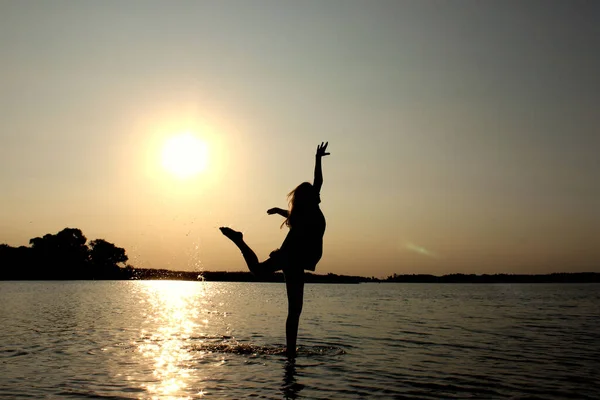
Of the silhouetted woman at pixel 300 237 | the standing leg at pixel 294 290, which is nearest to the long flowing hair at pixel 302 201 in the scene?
the silhouetted woman at pixel 300 237

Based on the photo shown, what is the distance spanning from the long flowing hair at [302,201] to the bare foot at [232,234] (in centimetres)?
125

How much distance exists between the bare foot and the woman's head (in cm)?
126

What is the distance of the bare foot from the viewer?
40.8 feet

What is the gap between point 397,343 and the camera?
60.3ft

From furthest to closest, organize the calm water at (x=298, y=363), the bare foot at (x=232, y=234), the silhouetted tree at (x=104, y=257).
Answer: the silhouetted tree at (x=104, y=257) < the bare foot at (x=232, y=234) < the calm water at (x=298, y=363)

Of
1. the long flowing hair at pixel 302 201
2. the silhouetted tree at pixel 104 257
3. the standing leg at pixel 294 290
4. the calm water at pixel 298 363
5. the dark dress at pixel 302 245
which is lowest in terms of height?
the calm water at pixel 298 363

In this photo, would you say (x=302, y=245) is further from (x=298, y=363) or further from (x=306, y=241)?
(x=298, y=363)

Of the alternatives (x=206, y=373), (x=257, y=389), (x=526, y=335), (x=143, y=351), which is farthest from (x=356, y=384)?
(x=526, y=335)

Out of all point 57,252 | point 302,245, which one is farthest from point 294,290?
point 57,252

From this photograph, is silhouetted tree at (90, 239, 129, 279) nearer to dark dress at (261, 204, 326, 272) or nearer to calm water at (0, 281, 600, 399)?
calm water at (0, 281, 600, 399)

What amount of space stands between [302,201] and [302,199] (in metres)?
0.05

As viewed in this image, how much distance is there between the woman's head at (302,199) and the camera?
40.8 ft

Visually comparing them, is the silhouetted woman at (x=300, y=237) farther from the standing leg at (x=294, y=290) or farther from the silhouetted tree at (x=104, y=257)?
the silhouetted tree at (x=104, y=257)

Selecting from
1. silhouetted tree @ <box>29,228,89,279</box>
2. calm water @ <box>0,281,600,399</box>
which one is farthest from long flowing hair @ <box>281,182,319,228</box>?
silhouetted tree @ <box>29,228,89,279</box>
